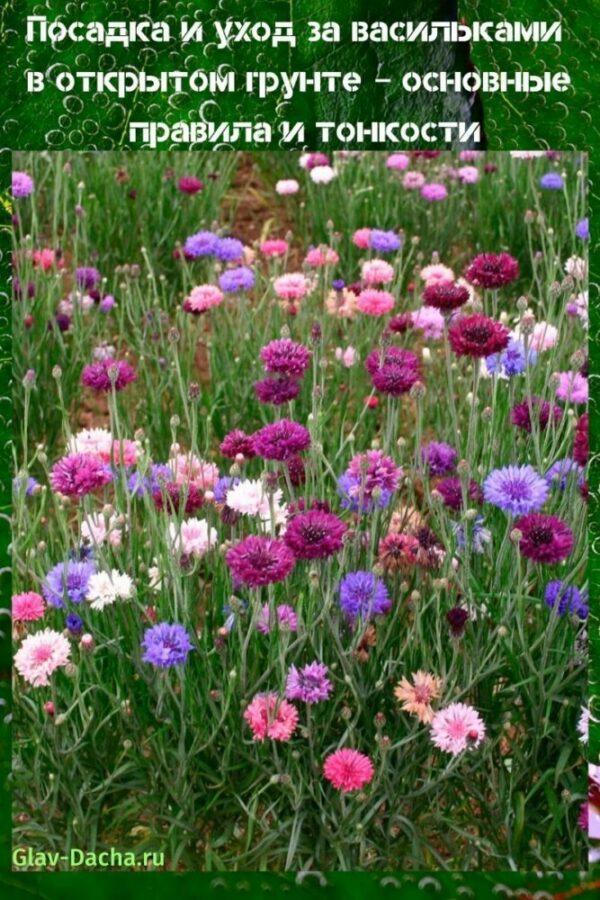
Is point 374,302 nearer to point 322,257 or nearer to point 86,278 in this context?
point 322,257

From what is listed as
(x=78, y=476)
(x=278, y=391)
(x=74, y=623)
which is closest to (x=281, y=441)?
(x=278, y=391)

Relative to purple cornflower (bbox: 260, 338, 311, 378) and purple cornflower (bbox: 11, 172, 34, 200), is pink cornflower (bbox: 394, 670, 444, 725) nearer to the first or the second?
purple cornflower (bbox: 260, 338, 311, 378)

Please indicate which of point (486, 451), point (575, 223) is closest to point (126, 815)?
point (486, 451)

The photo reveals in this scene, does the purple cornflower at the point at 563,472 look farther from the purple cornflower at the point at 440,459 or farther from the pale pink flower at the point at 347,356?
the pale pink flower at the point at 347,356

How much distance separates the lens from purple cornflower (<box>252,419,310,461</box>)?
1.52 metres

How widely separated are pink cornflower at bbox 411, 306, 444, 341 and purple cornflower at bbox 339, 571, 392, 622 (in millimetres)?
741

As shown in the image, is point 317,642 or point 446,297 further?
point 446,297

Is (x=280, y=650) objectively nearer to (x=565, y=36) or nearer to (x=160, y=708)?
(x=160, y=708)

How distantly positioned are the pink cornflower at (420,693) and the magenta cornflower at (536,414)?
0.42m

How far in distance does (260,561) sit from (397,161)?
131 cm

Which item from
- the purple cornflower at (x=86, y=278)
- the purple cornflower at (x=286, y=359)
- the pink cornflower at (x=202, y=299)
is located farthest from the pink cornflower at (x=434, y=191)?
the purple cornflower at (x=286, y=359)

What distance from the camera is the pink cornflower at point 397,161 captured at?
2429mm

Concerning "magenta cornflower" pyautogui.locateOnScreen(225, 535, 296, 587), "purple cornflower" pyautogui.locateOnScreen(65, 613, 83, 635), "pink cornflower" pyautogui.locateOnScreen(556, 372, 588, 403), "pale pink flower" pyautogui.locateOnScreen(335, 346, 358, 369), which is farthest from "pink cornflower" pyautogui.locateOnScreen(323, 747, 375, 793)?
"pale pink flower" pyautogui.locateOnScreen(335, 346, 358, 369)

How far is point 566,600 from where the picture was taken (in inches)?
63.9
